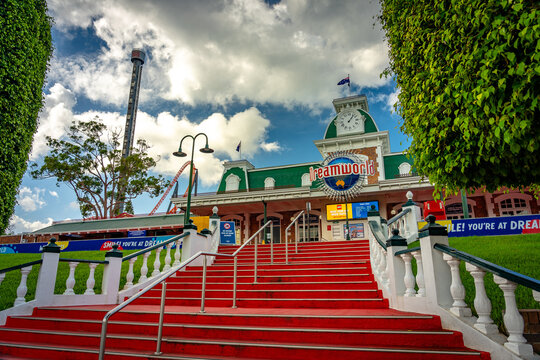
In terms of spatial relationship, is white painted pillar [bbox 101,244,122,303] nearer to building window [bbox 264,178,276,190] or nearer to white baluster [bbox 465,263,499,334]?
white baluster [bbox 465,263,499,334]

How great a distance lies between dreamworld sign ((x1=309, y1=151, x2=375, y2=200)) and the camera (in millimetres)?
16219

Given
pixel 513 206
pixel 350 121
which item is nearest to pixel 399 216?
pixel 513 206

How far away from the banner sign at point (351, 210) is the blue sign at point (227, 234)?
24.6 ft

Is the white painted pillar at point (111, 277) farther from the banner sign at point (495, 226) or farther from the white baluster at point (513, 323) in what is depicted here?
the banner sign at point (495, 226)

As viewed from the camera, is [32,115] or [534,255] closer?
[534,255]

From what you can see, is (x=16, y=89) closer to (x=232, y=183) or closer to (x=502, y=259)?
(x=502, y=259)

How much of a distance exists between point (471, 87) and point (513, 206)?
18.5 meters

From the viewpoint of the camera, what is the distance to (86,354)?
475cm

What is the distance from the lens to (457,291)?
419cm

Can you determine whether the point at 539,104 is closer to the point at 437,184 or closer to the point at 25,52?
the point at 437,184

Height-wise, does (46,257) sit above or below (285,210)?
below

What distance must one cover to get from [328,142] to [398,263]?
1796cm

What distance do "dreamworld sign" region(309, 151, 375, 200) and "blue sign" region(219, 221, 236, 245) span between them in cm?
548

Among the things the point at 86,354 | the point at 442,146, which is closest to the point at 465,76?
the point at 442,146
